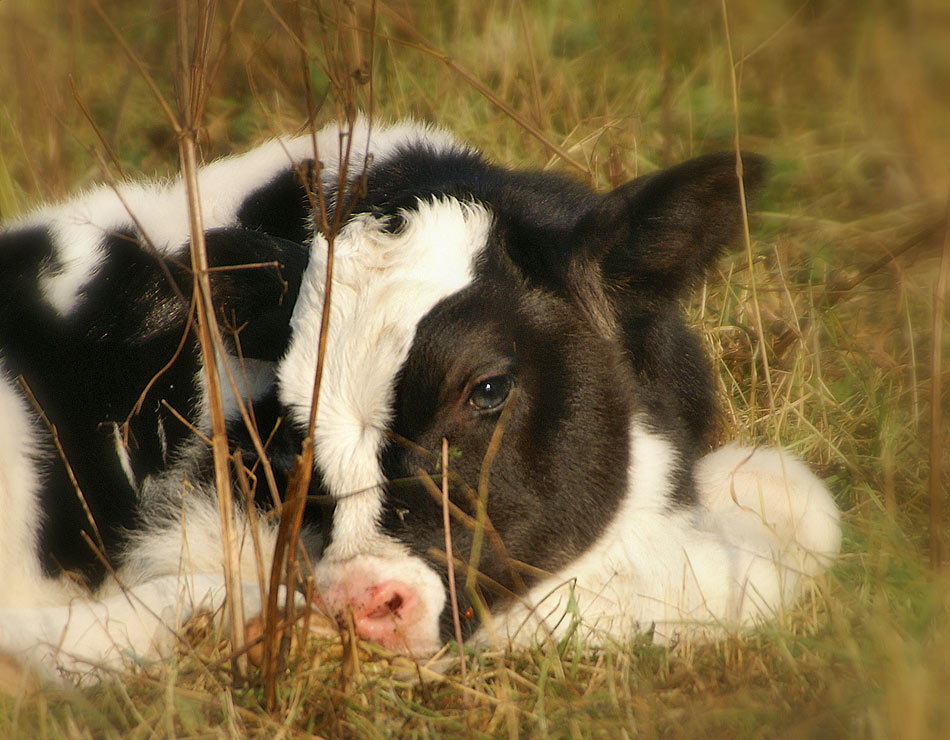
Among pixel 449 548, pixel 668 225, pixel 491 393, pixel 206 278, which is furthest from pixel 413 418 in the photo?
pixel 668 225

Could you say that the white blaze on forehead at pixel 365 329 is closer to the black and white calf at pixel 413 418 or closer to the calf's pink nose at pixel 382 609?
the black and white calf at pixel 413 418

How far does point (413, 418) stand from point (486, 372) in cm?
24

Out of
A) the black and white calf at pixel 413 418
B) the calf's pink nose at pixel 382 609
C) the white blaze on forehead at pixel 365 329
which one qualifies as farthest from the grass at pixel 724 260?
the white blaze on forehead at pixel 365 329

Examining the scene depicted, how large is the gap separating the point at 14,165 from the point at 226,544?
4.41 m

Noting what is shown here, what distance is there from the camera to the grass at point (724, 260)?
2730 mm

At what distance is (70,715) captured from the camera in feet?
9.09

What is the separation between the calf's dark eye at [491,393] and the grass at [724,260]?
0.69 m

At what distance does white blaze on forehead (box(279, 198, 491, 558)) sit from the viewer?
2947mm

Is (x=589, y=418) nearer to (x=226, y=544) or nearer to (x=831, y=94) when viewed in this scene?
(x=226, y=544)

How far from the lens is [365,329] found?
3078mm

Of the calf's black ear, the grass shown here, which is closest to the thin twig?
the grass

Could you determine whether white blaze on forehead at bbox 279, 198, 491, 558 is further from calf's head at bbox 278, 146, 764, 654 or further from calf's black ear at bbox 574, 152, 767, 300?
calf's black ear at bbox 574, 152, 767, 300

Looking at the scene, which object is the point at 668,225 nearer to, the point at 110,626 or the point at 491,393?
the point at 491,393

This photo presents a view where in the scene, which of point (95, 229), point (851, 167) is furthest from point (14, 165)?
point (851, 167)
